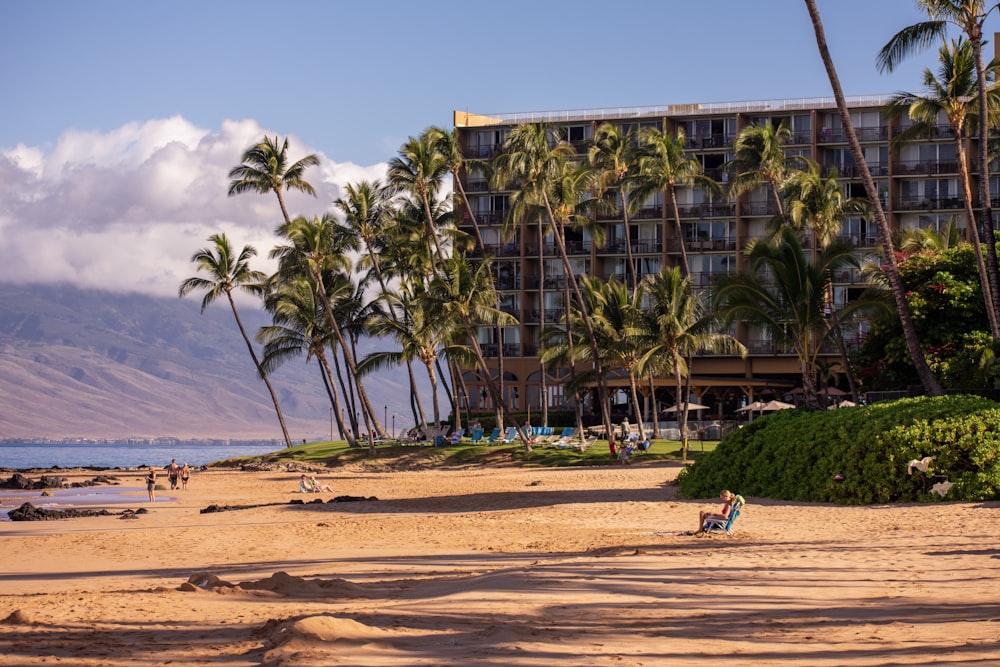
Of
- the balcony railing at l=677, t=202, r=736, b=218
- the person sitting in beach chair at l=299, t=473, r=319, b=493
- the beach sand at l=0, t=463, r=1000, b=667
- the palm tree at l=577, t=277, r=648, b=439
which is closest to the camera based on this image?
the beach sand at l=0, t=463, r=1000, b=667

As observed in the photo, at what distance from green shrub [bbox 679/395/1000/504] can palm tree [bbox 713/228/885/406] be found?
5.22 metres

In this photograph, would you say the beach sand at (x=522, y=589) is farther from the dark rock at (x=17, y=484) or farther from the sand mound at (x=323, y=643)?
the dark rock at (x=17, y=484)

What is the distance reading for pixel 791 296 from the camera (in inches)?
1180

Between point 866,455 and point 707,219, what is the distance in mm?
50211

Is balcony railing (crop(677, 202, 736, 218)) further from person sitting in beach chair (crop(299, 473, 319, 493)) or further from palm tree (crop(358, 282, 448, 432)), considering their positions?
person sitting in beach chair (crop(299, 473, 319, 493))

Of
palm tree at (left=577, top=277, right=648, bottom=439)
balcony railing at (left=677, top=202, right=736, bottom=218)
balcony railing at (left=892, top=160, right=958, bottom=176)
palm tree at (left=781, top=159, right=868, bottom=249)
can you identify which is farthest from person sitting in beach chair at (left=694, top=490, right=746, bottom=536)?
balcony railing at (left=892, top=160, right=958, bottom=176)

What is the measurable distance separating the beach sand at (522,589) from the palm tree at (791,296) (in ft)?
26.4

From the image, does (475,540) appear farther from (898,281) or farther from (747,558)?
(898,281)

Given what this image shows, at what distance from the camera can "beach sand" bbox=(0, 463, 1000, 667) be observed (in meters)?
8.94

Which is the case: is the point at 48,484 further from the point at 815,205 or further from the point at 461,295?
the point at 815,205

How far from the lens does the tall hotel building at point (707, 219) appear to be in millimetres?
67688

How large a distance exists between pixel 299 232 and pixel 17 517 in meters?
29.3

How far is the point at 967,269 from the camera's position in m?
32.6

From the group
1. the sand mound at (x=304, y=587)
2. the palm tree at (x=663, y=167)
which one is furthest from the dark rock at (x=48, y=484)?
the sand mound at (x=304, y=587)
